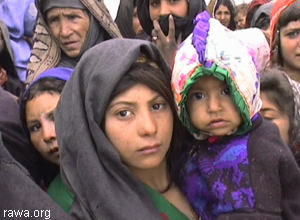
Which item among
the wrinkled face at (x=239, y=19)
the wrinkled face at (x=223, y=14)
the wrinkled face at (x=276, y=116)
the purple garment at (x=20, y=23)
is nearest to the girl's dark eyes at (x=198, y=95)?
the wrinkled face at (x=276, y=116)

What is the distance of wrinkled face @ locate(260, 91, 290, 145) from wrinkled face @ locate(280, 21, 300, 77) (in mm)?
948

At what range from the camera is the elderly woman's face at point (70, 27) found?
10.5ft

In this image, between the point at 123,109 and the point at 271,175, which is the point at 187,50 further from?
the point at 271,175

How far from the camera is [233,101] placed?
67.8 inches

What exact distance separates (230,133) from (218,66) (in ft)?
0.92

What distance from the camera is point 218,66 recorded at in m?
1.66

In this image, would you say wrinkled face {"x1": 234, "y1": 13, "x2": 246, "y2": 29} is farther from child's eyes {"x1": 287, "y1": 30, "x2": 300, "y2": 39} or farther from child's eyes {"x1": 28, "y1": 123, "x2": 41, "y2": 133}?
child's eyes {"x1": 28, "y1": 123, "x2": 41, "y2": 133}

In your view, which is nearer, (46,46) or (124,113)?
(124,113)

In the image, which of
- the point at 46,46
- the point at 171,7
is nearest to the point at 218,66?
the point at 171,7

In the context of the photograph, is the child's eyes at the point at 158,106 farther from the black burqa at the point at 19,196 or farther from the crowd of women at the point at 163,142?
the black burqa at the point at 19,196

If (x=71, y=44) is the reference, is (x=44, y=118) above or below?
above

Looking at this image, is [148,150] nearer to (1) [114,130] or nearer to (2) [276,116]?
(1) [114,130]

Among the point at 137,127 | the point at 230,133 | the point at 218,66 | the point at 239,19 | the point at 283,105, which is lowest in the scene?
the point at 239,19

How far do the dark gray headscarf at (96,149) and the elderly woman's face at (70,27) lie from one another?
155 cm
